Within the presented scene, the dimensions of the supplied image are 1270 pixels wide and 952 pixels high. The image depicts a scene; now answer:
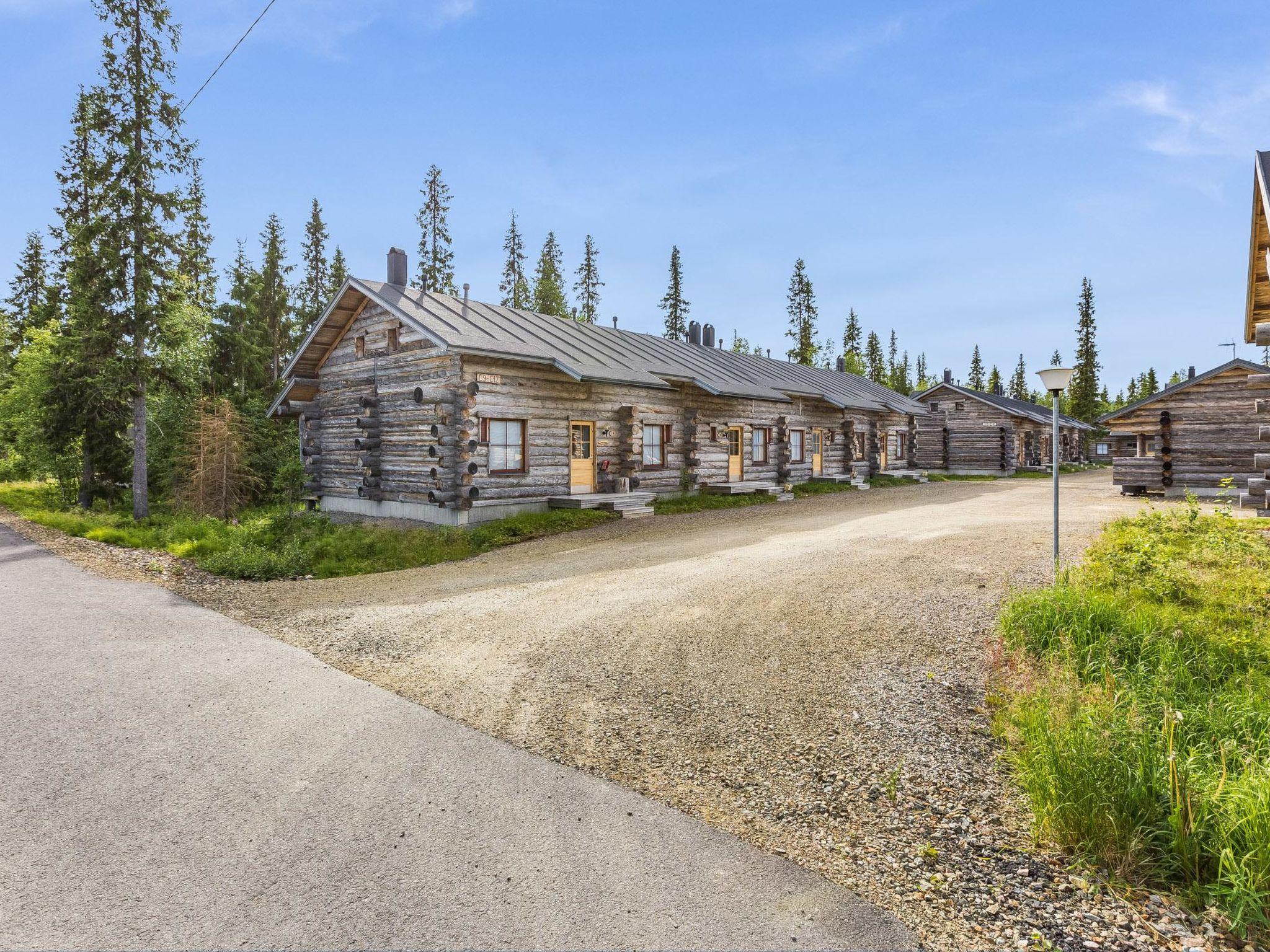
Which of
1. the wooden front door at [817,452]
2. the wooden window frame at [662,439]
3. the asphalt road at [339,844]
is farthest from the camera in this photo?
the wooden front door at [817,452]

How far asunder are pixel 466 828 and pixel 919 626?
16.9 feet

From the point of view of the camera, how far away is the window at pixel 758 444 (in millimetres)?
23844

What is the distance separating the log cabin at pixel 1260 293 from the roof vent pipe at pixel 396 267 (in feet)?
57.8

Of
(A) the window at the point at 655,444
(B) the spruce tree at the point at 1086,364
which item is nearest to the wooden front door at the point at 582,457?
(A) the window at the point at 655,444

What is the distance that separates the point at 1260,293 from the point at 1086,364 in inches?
2116

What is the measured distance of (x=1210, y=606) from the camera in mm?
7117

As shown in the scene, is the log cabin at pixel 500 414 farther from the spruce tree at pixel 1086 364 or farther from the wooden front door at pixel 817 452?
the spruce tree at pixel 1086 364

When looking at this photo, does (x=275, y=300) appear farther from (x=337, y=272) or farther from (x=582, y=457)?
(x=582, y=457)

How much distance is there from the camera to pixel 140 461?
2050 centimetres

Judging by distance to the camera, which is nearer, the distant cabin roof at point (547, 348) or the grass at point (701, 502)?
the distant cabin roof at point (547, 348)

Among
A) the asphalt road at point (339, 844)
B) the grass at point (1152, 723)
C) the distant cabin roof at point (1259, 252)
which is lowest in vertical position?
the asphalt road at point (339, 844)

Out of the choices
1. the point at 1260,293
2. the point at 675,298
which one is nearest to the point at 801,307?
the point at 675,298

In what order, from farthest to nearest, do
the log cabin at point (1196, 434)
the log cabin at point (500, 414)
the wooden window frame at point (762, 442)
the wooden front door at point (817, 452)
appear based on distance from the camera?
the wooden front door at point (817, 452)
the wooden window frame at point (762, 442)
the log cabin at point (1196, 434)
the log cabin at point (500, 414)

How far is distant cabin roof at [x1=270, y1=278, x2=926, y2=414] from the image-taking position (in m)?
15.9
